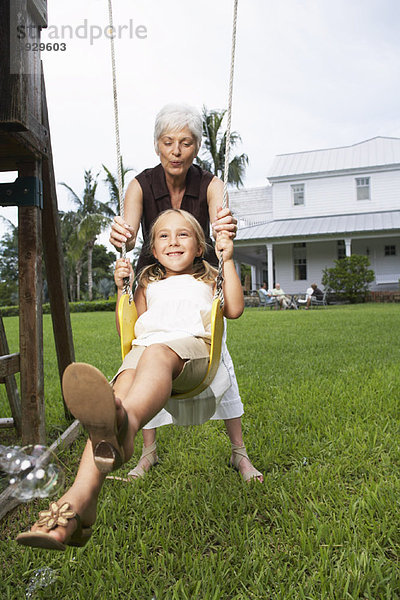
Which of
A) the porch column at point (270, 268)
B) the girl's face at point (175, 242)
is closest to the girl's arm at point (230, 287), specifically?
the girl's face at point (175, 242)

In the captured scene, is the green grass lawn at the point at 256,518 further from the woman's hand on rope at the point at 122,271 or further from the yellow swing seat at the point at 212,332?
the woman's hand on rope at the point at 122,271

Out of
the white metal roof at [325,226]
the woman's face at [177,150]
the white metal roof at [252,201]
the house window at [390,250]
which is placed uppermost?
the white metal roof at [252,201]

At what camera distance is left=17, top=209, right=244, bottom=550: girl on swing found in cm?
124

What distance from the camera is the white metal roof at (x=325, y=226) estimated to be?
20078 mm

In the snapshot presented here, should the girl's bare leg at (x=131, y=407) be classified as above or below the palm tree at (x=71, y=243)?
below

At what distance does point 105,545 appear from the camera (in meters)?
1.80

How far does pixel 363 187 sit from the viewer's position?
22.2 metres

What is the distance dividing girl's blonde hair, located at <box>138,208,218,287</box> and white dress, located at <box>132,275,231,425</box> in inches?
5.5

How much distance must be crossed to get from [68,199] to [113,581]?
3367 cm

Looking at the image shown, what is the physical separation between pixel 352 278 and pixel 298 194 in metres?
6.41

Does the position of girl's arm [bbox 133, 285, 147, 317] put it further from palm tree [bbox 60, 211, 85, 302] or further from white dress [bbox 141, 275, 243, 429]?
palm tree [bbox 60, 211, 85, 302]

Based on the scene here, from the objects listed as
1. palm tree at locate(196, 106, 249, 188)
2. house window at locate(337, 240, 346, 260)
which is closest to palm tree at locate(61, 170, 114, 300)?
palm tree at locate(196, 106, 249, 188)

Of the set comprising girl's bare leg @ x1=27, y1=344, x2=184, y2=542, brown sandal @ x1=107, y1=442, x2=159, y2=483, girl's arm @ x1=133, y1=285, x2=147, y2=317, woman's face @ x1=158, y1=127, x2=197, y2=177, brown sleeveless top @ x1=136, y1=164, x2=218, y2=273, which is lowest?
brown sandal @ x1=107, y1=442, x2=159, y2=483

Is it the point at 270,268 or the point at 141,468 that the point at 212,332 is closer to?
the point at 141,468
